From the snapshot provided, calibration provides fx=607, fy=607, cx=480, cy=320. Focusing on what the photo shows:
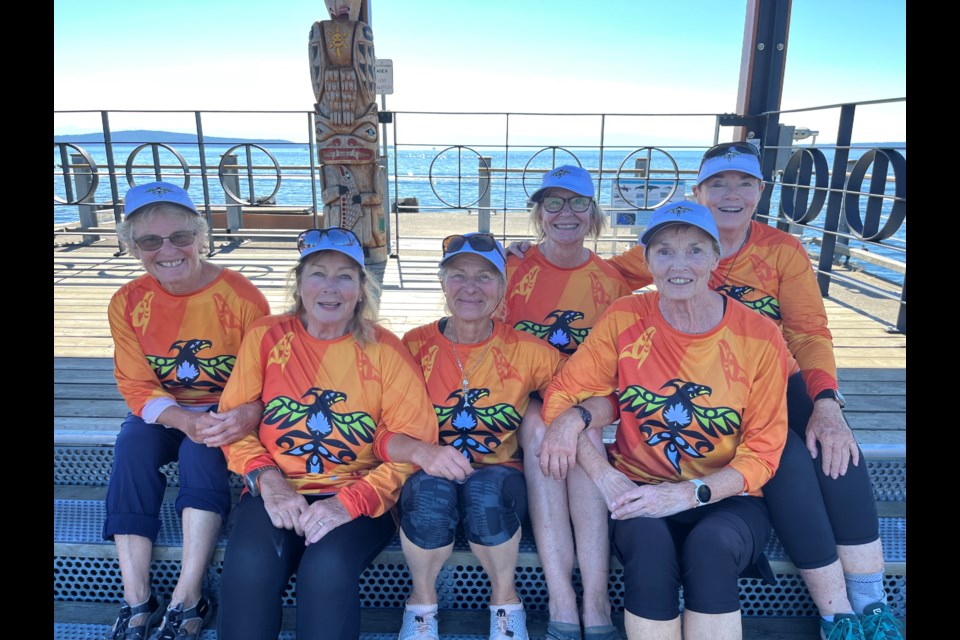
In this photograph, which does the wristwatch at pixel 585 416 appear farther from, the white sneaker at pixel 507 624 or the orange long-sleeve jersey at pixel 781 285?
the orange long-sleeve jersey at pixel 781 285

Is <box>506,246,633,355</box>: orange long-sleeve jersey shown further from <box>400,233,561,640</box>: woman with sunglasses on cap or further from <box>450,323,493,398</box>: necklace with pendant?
<box>450,323,493,398</box>: necklace with pendant

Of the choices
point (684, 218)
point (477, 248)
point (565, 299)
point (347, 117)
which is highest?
point (347, 117)

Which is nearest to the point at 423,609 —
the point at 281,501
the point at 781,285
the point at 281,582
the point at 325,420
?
Answer: the point at 281,582

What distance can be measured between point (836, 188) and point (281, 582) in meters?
4.45

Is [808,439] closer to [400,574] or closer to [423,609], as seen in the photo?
[423,609]

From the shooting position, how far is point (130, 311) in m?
Result: 2.11

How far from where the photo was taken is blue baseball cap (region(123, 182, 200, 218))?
6.53 ft

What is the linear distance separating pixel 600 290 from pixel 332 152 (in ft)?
10.3

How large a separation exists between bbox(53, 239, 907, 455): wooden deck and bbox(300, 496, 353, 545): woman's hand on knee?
2.24 ft

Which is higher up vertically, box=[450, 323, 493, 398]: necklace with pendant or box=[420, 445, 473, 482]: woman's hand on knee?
box=[450, 323, 493, 398]: necklace with pendant

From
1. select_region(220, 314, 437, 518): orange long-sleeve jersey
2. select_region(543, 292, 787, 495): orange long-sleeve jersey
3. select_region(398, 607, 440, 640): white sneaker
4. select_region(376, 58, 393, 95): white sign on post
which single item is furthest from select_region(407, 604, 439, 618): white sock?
select_region(376, 58, 393, 95): white sign on post

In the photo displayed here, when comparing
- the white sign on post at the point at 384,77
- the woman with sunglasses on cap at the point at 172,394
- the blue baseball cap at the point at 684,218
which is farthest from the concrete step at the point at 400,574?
the white sign on post at the point at 384,77

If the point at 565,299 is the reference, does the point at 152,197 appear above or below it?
above

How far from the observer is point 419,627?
1.83 m
